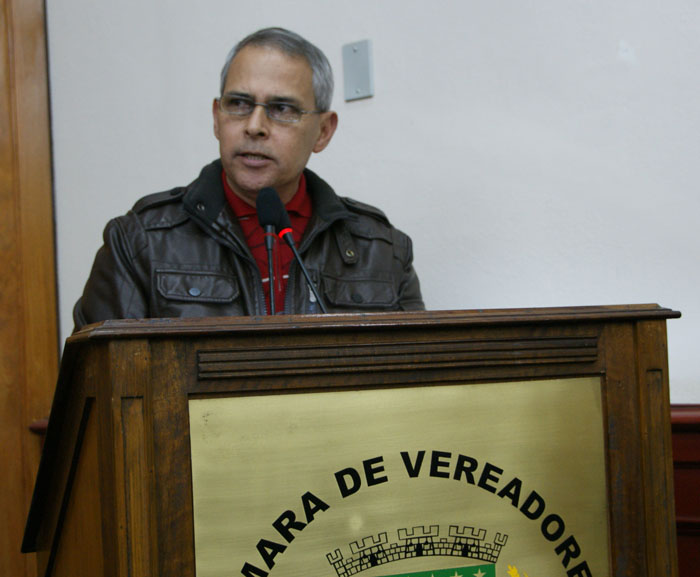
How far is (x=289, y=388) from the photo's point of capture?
978mm

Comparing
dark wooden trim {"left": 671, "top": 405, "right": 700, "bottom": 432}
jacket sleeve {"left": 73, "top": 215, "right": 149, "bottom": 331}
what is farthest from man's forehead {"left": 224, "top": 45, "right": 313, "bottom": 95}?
dark wooden trim {"left": 671, "top": 405, "right": 700, "bottom": 432}

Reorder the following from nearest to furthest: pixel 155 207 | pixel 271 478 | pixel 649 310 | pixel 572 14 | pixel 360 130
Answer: pixel 271 478 → pixel 649 310 → pixel 155 207 → pixel 572 14 → pixel 360 130

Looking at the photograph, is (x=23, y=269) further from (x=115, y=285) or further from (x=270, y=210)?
(x=270, y=210)

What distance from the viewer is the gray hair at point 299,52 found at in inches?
72.2

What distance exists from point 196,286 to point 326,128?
53 centimetres

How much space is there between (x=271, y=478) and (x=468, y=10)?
1.49m

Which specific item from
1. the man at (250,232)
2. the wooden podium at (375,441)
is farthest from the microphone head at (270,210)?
the wooden podium at (375,441)

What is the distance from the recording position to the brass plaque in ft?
3.12

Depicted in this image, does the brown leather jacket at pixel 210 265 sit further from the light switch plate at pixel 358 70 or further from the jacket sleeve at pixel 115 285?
the light switch plate at pixel 358 70

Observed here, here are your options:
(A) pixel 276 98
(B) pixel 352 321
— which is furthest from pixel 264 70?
(B) pixel 352 321

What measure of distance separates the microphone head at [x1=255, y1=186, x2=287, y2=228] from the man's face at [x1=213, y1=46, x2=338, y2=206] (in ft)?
1.19

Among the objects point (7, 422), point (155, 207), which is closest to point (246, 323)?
→ point (155, 207)

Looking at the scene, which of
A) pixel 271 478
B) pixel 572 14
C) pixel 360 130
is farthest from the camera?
pixel 360 130

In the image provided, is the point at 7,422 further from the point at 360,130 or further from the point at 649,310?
the point at 649,310
